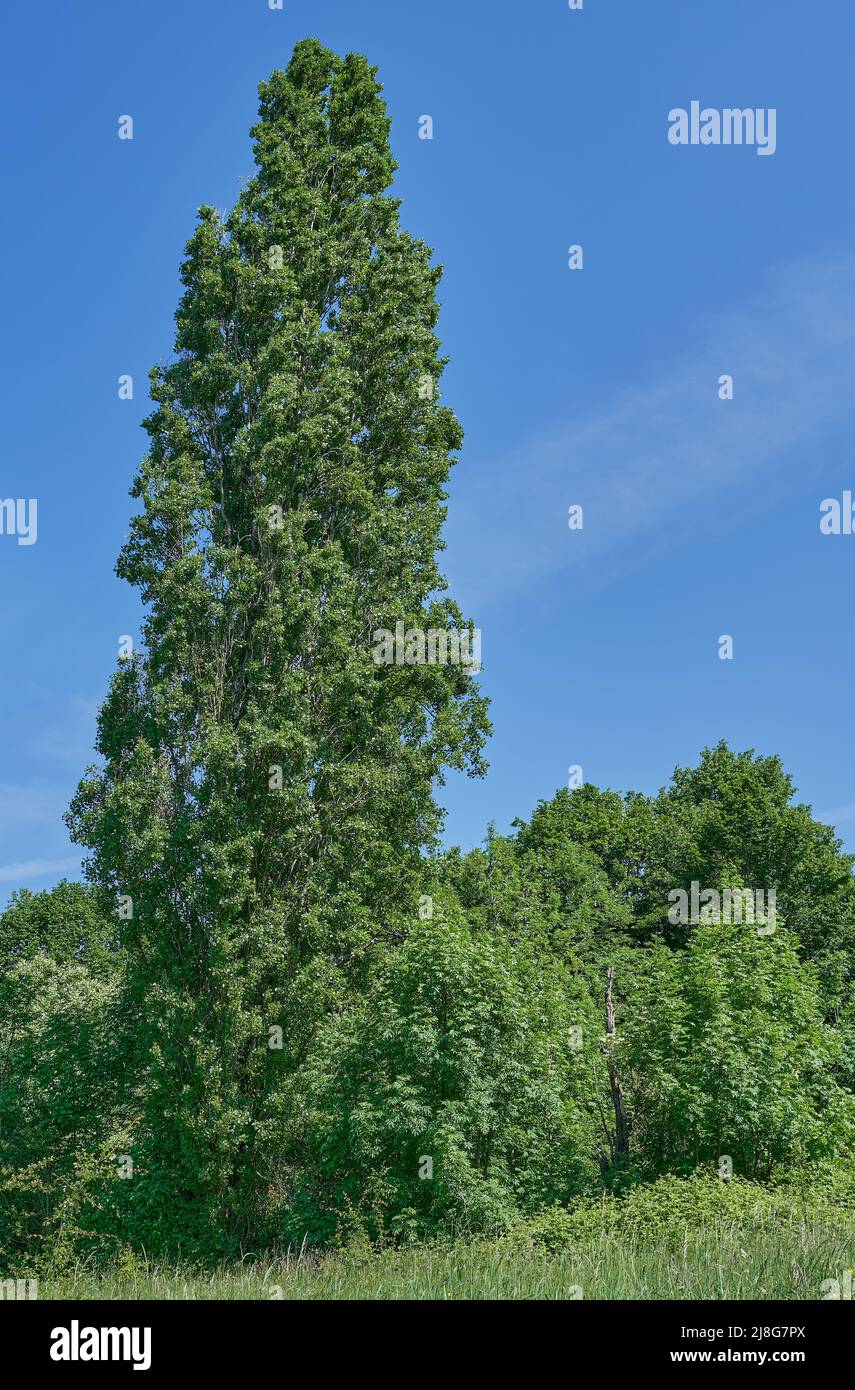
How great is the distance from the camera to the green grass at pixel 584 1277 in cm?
664

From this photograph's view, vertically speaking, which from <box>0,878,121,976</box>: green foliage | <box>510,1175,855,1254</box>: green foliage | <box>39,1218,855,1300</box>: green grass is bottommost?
<box>510,1175,855,1254</box>: green foliage

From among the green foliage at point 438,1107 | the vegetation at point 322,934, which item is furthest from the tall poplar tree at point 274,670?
the green foliage at point 438,1107

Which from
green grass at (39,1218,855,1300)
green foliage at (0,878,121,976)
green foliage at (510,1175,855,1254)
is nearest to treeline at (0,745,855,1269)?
green foliage at (510,1175,855,1254)

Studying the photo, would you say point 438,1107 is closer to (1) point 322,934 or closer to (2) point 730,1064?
(1) point 322,934

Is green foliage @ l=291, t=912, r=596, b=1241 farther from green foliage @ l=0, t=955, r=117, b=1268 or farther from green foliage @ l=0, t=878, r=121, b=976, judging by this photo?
green foliage @ l=0, t=878, r=121, b=976

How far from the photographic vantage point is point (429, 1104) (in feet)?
49.3

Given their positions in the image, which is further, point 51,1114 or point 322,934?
point 51,1114

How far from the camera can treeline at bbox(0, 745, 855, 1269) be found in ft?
48.4

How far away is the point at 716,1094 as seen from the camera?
16.5m

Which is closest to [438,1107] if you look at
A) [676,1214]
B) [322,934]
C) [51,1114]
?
[322,934]

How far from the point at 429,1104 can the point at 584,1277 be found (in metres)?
8.09

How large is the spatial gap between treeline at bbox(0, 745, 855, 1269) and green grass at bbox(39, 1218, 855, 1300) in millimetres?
5441

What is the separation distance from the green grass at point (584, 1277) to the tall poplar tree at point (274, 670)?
19.9ft
